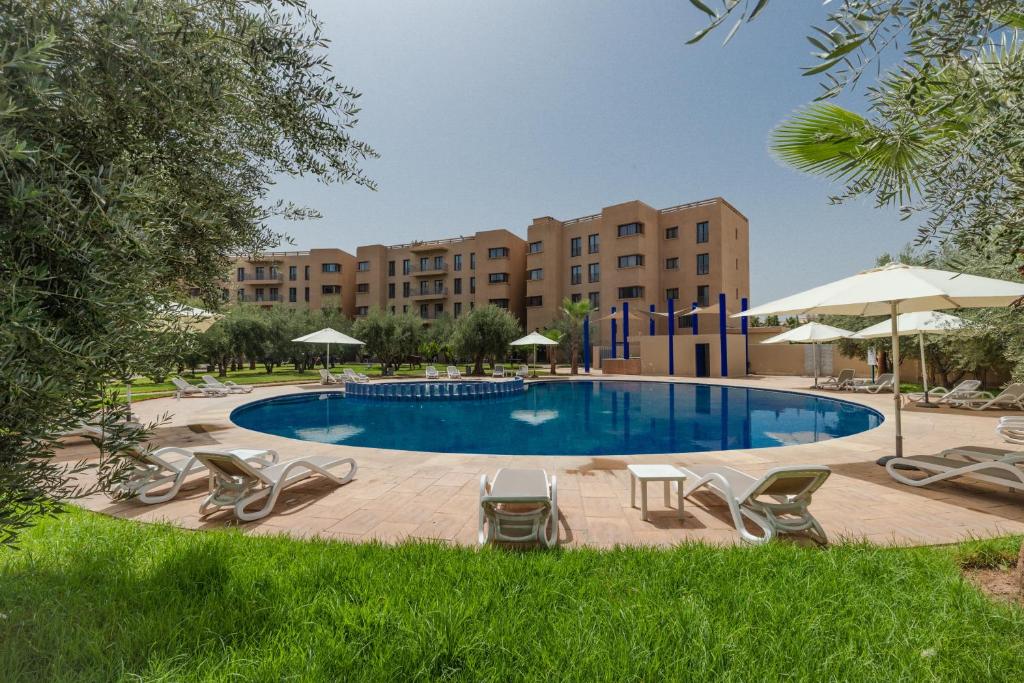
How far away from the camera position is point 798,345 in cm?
2675

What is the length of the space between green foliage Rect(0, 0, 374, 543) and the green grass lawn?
35.9 inches

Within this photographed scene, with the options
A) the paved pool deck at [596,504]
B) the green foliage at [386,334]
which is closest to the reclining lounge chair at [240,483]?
the paved pool deck at [596,504]

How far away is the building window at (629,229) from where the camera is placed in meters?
35.8

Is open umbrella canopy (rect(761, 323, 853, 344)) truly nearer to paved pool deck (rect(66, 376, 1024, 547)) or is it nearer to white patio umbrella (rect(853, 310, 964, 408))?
white patio umbrella (rect(853, 310, 964, 408))

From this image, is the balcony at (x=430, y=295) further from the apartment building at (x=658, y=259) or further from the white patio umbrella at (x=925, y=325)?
the white patio umbrella at (x=925, y=325)

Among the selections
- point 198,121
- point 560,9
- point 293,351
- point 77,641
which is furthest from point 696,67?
point 293,351

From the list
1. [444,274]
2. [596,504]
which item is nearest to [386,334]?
[444,274]

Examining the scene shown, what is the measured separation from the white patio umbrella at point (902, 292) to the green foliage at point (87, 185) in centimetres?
719

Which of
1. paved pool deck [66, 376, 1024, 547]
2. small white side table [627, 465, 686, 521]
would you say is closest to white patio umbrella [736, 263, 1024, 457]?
paved pool deck [66, 376, 1024, 547]

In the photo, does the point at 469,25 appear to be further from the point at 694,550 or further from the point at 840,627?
the point at 840,627

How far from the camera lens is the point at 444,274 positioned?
47094mm

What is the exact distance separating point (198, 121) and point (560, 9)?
3.39 m

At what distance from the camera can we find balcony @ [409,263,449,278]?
46875mm

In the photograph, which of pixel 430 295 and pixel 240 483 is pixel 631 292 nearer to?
pixel 430 295
